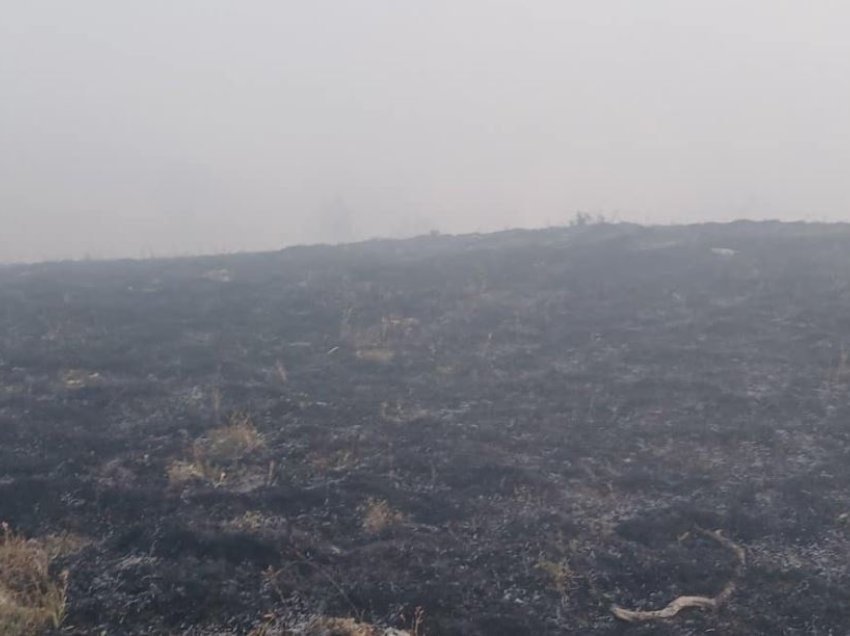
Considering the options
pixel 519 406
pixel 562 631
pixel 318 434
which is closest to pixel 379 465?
pixel 318 434

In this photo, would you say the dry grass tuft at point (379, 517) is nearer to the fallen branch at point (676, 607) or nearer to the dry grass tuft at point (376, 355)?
the fallen branch at point (676, 607)

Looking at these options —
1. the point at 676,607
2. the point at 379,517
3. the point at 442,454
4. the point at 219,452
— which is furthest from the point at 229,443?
the point at 676,607

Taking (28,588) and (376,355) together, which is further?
(376,355)

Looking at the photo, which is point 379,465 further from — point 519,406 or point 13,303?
point 13,303

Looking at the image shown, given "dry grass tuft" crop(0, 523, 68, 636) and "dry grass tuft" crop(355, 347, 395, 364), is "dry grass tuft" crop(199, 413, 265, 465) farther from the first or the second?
"dry grass tuft" crop(355, 347, 395, 364)

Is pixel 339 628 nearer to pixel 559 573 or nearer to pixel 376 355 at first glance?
pixel 559 573
